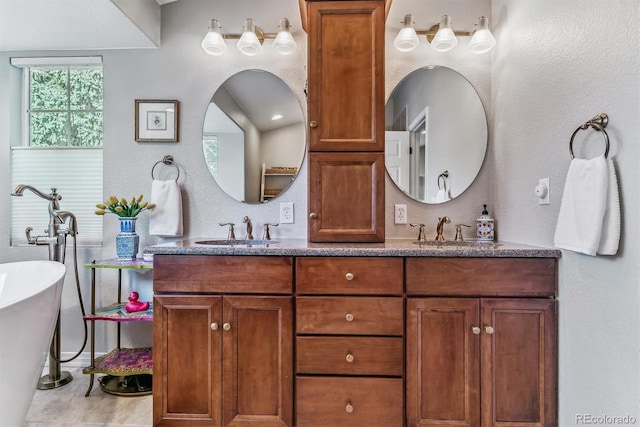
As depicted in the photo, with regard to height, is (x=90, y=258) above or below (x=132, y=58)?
below

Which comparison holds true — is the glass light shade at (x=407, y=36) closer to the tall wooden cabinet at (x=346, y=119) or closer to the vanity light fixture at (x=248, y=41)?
the tall wooden cabinet at (x=346, y=119)

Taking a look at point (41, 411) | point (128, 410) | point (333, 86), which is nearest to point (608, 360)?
point (333, 86)

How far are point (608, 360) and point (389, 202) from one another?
4.17 feet

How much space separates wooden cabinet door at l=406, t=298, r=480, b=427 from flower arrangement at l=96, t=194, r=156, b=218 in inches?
66.9

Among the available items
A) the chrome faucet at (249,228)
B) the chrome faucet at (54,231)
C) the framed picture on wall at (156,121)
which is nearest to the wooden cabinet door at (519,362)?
the chrome faucet at (249,228)

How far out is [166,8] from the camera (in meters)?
2.17

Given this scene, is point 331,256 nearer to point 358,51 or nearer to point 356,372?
point 356,372

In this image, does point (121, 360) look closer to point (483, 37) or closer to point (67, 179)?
point (67, 179)

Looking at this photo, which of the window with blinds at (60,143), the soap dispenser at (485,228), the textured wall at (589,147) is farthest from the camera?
the window with blinds at (60,143)

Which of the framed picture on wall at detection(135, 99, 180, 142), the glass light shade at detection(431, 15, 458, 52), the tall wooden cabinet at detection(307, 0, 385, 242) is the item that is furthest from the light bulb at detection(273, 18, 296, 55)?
the glass light shade at detection(431, 15, 458, 52)

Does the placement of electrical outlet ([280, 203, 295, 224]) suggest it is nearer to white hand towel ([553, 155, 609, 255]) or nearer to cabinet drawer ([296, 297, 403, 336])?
cabinet drawer ([296, 297, 403, 336])

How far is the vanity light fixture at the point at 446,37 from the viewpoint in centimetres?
195

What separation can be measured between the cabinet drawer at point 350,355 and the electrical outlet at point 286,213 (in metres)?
0.86

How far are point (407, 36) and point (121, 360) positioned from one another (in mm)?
2605
